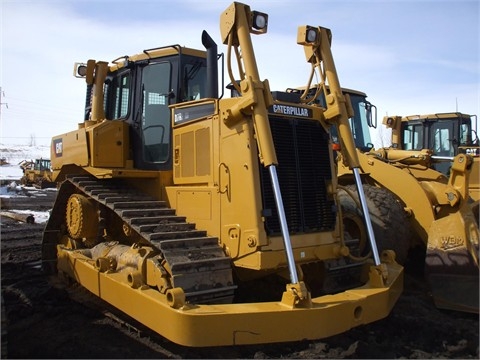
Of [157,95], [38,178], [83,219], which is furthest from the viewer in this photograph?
[38,178]

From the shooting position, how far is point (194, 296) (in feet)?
13.1

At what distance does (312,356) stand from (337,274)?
118 centimetres

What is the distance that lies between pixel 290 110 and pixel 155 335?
2.59 meters

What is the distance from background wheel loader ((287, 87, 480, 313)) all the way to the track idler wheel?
3095mm

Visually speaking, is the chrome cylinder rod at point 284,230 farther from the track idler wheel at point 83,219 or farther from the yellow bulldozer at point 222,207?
the track idler wheel at point 83,219

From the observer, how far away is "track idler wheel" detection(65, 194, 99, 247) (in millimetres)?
5777

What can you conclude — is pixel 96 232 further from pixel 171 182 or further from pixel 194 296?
pixel 194 296

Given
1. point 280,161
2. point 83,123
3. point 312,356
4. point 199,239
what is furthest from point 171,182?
point 312,356

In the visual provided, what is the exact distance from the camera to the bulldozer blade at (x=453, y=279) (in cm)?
484

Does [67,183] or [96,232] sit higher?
[67,183]

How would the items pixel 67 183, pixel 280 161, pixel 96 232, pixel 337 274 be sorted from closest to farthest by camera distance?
pixel 280 161
pixel 337 274
pixel 96 232
pixel 67 183

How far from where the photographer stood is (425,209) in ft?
21.0

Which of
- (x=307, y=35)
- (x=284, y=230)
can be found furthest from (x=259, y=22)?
(x=284, y=230)

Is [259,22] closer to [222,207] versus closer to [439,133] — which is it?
[222,207]
